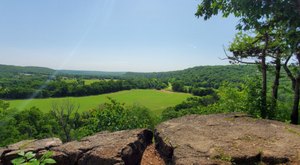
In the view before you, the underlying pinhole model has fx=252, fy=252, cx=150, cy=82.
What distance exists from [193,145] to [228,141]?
870 mm

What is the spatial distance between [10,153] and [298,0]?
8.05 meters

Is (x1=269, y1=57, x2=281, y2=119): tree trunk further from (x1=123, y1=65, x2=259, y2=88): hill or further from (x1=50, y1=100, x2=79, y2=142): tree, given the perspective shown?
(x1=50, y1=100, x2=79, y2=142): tree

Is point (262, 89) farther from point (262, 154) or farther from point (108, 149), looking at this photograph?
point (108, 149)

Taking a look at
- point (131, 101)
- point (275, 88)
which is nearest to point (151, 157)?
point (275, 88)

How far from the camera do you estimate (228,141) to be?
610 centimetres

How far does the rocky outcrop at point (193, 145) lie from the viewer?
5368 mm

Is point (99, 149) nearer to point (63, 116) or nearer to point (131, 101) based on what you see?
point (63, 116)

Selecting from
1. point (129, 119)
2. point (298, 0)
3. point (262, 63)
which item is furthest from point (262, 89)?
point (298, 0)

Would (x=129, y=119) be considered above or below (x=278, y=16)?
below

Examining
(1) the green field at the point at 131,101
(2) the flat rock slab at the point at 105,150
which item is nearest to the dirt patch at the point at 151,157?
(2) the flat rock slab at the point at 105,150

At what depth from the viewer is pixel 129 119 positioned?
11086 millimetres

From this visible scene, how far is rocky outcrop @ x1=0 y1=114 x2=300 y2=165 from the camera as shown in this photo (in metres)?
5.37

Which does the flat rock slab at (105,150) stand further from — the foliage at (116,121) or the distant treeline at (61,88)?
the distant treeline at (61,88)

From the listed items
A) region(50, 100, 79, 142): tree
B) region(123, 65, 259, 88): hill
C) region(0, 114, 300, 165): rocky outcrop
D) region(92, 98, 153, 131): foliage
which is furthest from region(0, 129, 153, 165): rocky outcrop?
region(50, 100, 79, 142): tree
